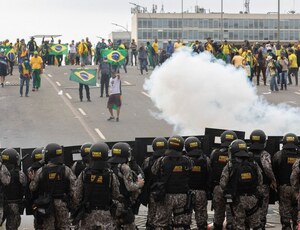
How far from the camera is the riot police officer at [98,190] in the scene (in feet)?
Result: 33.7

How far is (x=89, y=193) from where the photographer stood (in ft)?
33.7

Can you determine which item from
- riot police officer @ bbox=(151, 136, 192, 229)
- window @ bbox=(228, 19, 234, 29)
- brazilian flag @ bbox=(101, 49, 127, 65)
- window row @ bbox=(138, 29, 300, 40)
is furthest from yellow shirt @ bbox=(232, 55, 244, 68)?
window @ bbox=(228, 19, 234, 29)

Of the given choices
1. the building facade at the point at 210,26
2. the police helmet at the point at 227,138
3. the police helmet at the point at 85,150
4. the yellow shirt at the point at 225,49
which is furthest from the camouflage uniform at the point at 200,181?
the building facade at the point at 210,26

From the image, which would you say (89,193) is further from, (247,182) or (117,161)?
(247,182)

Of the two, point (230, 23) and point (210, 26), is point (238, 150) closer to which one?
point (210, 26)

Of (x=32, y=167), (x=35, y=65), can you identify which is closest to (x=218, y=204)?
(x=32, y=167)

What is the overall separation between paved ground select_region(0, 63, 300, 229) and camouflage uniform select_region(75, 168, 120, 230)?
440 centimetres

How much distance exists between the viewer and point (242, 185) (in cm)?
1132

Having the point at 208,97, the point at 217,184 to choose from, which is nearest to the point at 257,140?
the point at 217,184

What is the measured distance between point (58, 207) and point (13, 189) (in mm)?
844

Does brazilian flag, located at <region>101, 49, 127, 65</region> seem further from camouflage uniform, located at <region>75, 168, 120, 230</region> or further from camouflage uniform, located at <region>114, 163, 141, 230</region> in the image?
camouflage uniform, located at <region>75, 168, 120, 230</region>

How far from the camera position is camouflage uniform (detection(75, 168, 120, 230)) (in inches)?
407

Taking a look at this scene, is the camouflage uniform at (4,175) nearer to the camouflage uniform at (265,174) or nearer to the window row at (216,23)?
the camouflage uniform at (265,174)

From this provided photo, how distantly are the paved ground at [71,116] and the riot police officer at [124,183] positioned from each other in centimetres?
395
